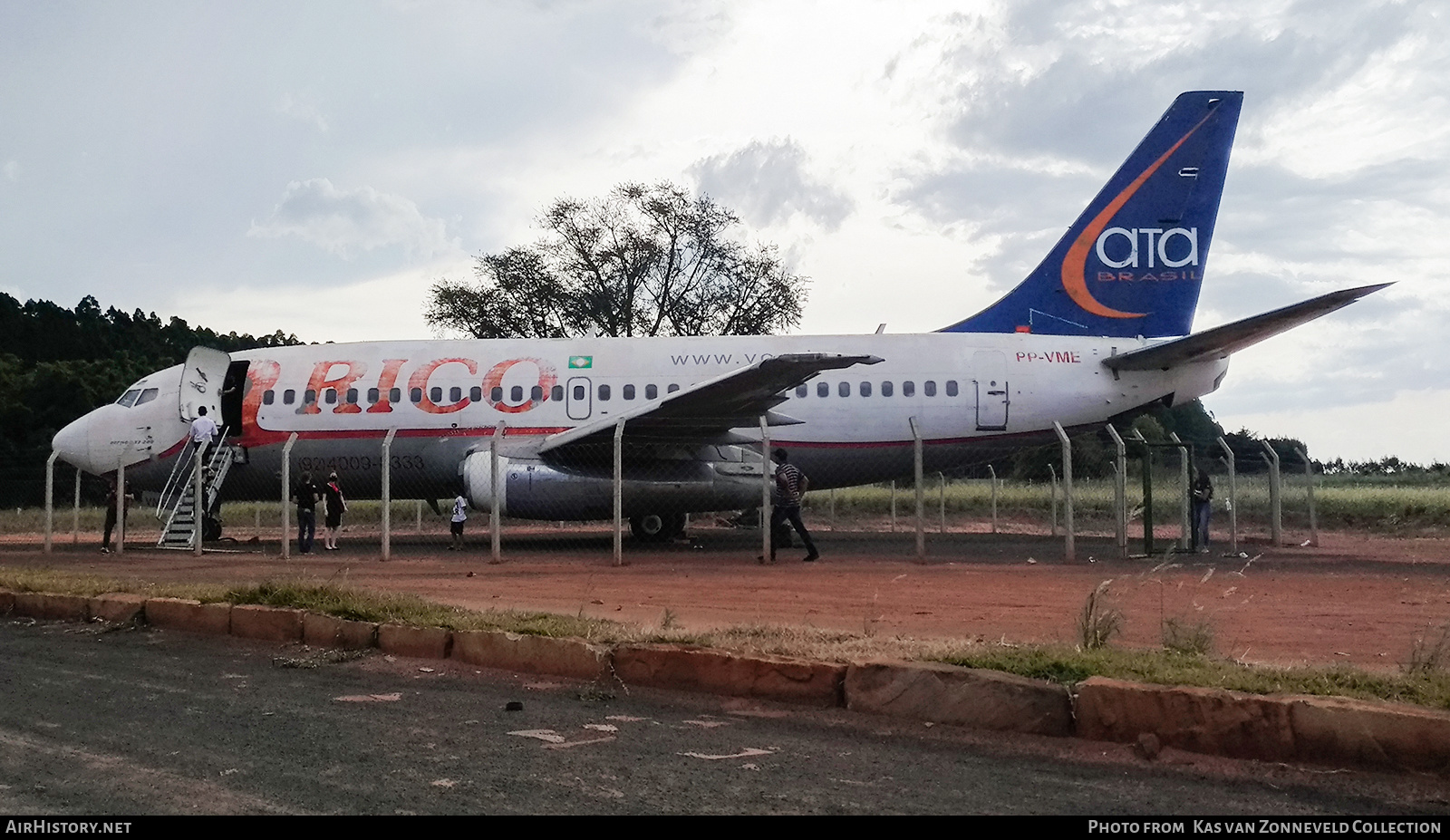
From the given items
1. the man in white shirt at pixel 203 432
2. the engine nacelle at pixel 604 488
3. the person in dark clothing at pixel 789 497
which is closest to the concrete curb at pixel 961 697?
the person in dark clothing at pixel 789 497

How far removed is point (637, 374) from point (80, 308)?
52.5m

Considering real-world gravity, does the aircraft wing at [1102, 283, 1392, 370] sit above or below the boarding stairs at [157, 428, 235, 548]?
above

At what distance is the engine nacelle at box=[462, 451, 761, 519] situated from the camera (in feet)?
53.6

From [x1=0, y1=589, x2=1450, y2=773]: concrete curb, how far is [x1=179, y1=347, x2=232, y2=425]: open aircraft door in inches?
490

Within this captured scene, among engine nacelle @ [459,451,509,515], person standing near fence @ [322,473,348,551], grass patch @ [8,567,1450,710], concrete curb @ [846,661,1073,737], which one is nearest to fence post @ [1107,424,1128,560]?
engine nacelle @ [459,451,509,515]

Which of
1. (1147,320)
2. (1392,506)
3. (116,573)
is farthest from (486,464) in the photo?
(1392,506)

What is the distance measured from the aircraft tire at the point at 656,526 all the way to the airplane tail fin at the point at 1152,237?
6673 mm

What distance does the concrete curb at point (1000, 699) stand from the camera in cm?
446

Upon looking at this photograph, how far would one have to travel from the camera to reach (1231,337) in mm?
16562

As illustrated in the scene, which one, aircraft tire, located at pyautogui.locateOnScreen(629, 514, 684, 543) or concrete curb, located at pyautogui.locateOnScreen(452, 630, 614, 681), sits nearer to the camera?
concrete curb, located at pyautogui.locateOnScreen(452, 630, 614, 681)

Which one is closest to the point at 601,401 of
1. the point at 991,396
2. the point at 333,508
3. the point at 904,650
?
the point at 333,508

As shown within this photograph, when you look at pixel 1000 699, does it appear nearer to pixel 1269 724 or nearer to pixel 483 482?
pixel 1269 724

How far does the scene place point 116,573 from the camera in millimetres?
13102

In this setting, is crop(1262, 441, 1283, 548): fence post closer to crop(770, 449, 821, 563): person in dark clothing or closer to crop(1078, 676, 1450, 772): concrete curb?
crop(770, 449, 821, 563): person in dark clothing
